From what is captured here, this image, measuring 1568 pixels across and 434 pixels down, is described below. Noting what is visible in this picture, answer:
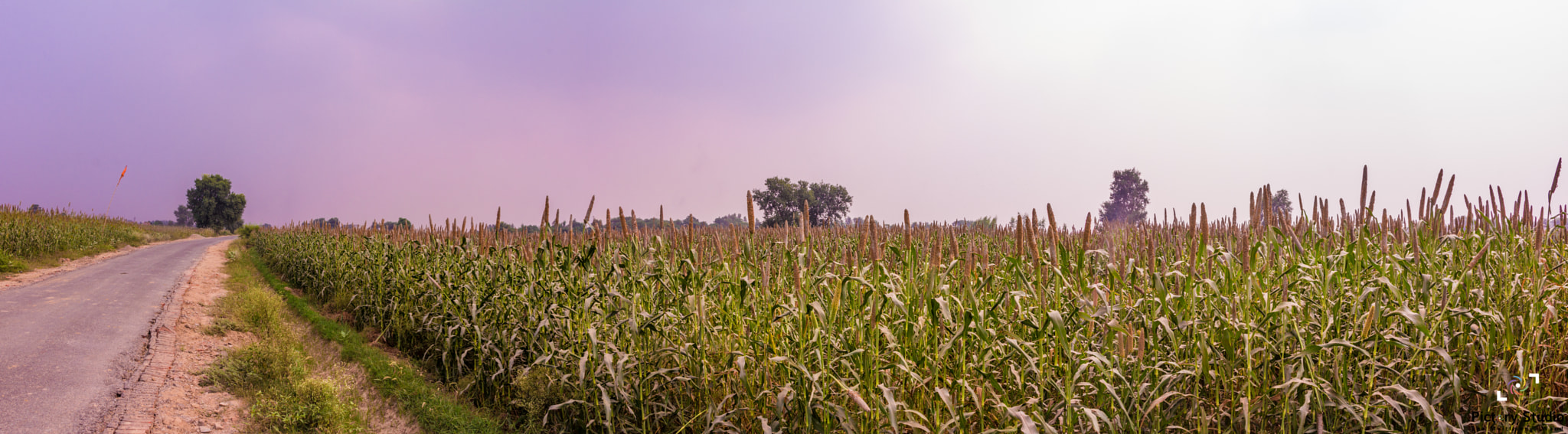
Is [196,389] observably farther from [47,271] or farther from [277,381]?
[47,271]

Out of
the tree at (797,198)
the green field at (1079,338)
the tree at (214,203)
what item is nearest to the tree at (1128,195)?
the tree at (797,198)

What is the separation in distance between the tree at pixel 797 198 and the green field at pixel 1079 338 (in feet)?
183

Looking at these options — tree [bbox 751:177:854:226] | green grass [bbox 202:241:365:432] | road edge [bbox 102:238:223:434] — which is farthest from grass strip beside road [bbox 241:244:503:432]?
tree [bbox 751:177:854:226]

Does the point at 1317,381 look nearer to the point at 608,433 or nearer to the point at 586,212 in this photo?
the point at 608,433

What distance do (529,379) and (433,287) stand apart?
331 centimetres

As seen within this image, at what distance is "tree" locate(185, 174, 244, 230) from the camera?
82.8 meters

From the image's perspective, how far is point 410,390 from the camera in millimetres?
6203

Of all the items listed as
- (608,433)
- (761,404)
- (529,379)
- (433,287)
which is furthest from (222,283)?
(761,404)

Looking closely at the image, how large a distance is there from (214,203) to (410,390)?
104527 mm

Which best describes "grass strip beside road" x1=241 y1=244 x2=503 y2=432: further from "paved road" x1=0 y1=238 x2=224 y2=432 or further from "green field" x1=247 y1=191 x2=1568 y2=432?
"paved road" x1=0 y1=238 x2=224 y2=432

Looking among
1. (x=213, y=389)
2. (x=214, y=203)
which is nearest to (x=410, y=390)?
(x=213, y=389)

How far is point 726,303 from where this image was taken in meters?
Answer: 4.13

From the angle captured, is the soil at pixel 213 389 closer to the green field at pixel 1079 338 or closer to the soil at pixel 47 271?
the green field at pixel 1079 338

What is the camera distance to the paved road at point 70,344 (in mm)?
4891
